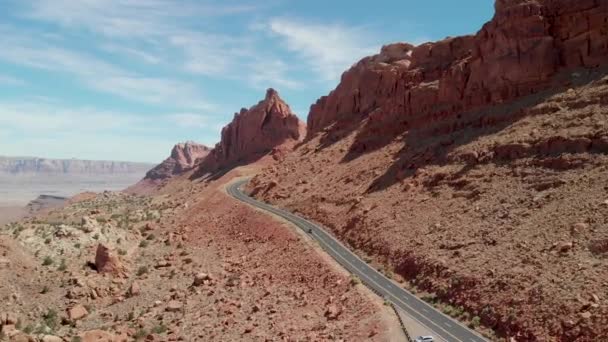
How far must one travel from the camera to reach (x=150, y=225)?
225 ft

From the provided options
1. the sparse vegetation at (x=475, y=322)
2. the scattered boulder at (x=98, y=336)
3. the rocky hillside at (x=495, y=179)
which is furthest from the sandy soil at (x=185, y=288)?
the rocky hillside at (x=495, y=179)

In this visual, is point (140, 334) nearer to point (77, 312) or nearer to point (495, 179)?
point (77, 312)

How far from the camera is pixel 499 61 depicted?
5969 cm

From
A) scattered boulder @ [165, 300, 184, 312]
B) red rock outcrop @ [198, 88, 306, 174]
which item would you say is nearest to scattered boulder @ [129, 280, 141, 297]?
scattered boulder @ [165, 300, 184, 312]

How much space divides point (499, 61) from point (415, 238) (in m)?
28.1

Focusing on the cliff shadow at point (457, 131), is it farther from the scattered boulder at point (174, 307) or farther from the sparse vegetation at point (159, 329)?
the sparse vegetation at point (159, 329)

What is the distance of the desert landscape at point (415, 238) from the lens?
31.9 metres

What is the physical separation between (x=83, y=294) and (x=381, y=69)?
70.7m

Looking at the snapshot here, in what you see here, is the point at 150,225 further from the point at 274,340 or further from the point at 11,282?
the point at 274,340

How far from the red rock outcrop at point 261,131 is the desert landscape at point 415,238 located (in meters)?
62.7

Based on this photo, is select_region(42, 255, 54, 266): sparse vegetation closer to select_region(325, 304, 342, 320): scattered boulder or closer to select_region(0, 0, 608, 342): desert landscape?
select_region(0, 0, 608, 342): desert landscape

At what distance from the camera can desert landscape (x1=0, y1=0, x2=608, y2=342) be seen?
31.9 m

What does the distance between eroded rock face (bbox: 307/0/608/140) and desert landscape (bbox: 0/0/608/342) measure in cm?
20

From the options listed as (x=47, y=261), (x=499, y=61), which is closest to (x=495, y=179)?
(x=499, y=61)
